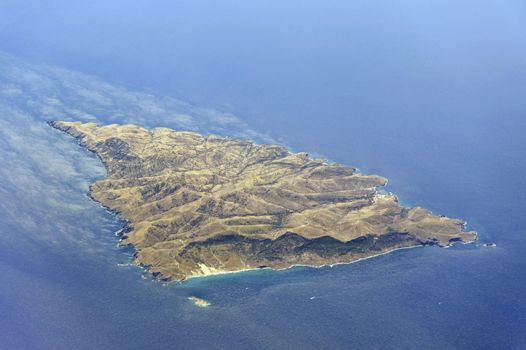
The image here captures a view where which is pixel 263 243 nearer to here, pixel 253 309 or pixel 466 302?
pixel 253 309

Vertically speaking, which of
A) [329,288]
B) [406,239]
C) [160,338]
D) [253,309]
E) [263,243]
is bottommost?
[160,338]

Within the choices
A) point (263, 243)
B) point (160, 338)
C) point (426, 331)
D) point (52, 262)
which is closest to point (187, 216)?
point (263, 243)

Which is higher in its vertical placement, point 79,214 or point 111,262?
point 79,214

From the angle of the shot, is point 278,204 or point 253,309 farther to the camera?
point 278,204

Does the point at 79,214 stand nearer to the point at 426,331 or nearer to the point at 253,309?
the point at 253,309

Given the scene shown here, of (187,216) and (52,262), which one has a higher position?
(187,216)

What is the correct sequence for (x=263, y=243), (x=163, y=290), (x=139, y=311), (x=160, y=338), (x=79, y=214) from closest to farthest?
1. (x=160, y=338)
2. (x=139, y=311)
3. (x=163, y=290)
4. (x=263, y=243)
5. (x=79, y=214)

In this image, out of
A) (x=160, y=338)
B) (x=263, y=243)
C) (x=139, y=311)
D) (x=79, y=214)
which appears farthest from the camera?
(x=79, y=214)

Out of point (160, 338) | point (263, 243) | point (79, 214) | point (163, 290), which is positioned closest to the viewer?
point (160, 338)

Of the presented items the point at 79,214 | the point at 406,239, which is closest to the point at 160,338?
the point at 79,214

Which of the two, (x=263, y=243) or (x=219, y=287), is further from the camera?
(x=263, y=243)
